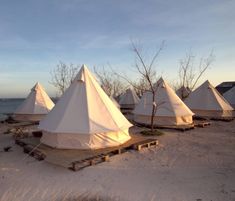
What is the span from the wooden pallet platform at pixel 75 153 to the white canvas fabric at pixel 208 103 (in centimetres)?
1042

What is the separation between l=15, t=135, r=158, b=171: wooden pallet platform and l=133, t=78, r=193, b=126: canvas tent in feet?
15.9

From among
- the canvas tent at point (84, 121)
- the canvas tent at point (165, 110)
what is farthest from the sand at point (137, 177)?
the canvas tent at point (165, 110)

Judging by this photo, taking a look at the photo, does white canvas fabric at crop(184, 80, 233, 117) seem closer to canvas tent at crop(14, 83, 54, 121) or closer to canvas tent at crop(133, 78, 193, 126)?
canvas tent at crop(133, 78, 193, 126)

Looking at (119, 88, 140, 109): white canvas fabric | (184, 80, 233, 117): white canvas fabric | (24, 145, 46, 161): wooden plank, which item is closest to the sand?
(24, 145, 46, 161): wooden plank

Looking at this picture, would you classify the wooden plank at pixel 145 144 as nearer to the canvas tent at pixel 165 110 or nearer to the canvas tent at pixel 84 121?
the canvas tent at pixel 84 121

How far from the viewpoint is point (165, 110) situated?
Result: 14.8 m

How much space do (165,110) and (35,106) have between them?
9047 mm

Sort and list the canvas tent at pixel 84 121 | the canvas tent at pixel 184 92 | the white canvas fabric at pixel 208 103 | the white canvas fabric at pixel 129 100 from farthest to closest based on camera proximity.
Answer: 1. the white canvas fabric at pixel 129 100
2. the canvas tent at pixel 184 92
3. the white canvas fabric at pixel 208 103
4. the canvas tent at pixel 84 121

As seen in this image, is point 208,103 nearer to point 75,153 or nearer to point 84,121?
point 84,121

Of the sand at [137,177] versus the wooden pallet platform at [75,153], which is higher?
the wooden pallet platform at [75,153]

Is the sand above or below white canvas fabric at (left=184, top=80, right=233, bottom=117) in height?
below

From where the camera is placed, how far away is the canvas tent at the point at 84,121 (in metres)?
8.88

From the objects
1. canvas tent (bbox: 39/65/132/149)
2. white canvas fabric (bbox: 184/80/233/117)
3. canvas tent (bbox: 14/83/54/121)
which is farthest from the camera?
white canvas fabric (bbox: 184/80/233/117)

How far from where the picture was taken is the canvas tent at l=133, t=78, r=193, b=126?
14.7 meters
